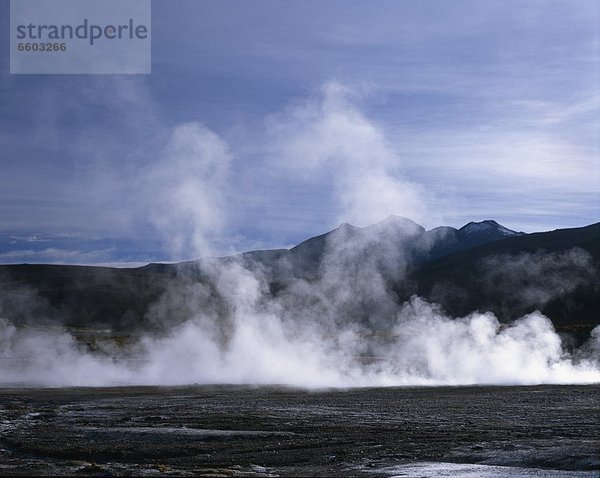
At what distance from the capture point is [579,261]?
124 meters

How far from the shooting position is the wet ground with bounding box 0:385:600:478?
1661cm

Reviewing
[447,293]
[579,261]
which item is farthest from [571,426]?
[447,293]

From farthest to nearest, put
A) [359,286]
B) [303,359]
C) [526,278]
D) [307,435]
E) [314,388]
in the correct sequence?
1. [526,278]
2. [359,286]
3. [303,359]
4. [314,388]
5. [307,435]

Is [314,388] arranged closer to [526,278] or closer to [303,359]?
[303,359]

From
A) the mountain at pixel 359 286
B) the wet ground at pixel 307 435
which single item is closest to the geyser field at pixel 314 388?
the wet ground at pixel 307 435

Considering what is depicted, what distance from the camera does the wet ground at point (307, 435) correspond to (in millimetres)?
16609

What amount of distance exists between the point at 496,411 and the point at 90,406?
16729mm

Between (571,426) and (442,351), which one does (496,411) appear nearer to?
(571,426)

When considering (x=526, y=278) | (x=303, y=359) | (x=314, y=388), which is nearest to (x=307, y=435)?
(x=314, y=388)

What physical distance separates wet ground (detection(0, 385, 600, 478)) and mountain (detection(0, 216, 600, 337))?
3422 cm

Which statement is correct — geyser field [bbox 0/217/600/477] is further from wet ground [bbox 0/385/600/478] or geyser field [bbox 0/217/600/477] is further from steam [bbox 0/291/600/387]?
steam [bbox 0/291/600/387]

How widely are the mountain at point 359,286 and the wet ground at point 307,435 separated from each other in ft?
112

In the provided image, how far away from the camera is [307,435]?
21016 millimetres

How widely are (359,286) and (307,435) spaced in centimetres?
9967
